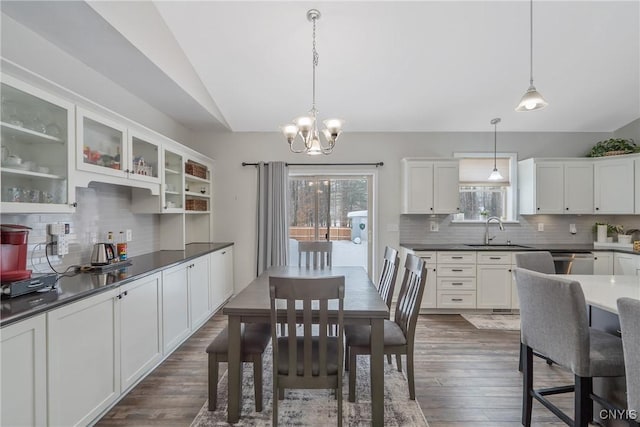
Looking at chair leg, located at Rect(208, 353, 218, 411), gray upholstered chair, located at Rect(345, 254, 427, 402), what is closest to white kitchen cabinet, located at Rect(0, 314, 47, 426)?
chair leg, located at Rect(208, 353, 218, 411)

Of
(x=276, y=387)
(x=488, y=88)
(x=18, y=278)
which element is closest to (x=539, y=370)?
(x=276, y=387)

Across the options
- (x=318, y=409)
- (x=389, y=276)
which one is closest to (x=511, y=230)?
(x=389, y=276)

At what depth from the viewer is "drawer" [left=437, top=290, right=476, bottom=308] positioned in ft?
13.7

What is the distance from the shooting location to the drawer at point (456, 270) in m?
4.16

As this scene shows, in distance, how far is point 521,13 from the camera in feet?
9.25

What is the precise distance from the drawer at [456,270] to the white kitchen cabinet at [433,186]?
0.76 metres

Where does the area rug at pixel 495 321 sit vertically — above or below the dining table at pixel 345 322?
below

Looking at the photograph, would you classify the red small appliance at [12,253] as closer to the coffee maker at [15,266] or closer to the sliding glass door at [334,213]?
the coffee maker at [15,266]

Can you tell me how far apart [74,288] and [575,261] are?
508 centimetres

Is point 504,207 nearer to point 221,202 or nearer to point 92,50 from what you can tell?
point 221,202

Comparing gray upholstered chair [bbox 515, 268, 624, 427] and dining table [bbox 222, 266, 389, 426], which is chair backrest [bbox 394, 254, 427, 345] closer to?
dining table [bbox 222, 266, 389, 426]

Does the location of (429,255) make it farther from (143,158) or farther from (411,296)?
(143,158)

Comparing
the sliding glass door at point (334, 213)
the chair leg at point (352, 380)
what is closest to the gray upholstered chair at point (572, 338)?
the chair leg at point (352, 380)

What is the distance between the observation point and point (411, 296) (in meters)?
2.31
